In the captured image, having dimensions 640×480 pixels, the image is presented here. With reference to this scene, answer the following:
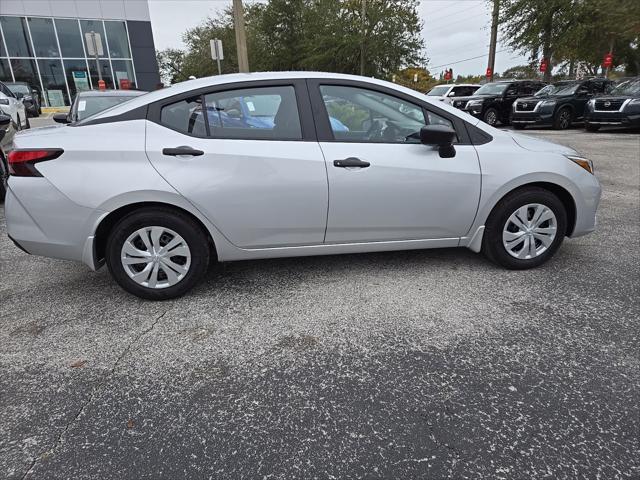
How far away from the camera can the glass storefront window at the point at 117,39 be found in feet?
84.8

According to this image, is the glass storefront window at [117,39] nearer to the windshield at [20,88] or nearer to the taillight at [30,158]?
the windshield at [20,88]

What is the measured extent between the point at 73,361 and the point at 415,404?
1879mm

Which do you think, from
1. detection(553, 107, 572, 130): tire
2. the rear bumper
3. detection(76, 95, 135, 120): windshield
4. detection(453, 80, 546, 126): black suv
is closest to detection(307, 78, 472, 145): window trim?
the rear bumper

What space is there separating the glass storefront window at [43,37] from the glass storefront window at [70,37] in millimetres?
341

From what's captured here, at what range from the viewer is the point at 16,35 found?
23.9m

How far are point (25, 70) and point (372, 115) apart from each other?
28410 mm

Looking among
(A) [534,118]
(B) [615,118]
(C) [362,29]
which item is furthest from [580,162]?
(C) [362,29]

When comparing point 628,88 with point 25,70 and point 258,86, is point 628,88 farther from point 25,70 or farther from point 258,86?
point 25,70

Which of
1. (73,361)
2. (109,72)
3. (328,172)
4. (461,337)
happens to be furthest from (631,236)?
(109,72)

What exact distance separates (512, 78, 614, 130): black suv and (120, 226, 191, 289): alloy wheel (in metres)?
14.0

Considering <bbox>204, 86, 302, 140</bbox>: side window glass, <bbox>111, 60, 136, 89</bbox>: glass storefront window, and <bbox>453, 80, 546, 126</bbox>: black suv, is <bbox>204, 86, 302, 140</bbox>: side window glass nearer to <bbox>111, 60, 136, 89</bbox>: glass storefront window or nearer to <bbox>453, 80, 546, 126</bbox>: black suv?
<bbox>453, 80, 546, 126</bbox>: black suv

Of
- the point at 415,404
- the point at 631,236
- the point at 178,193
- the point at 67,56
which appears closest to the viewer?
the point at 415,404

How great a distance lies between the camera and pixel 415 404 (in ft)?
6.89

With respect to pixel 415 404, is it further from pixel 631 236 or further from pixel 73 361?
pixel 631 236
